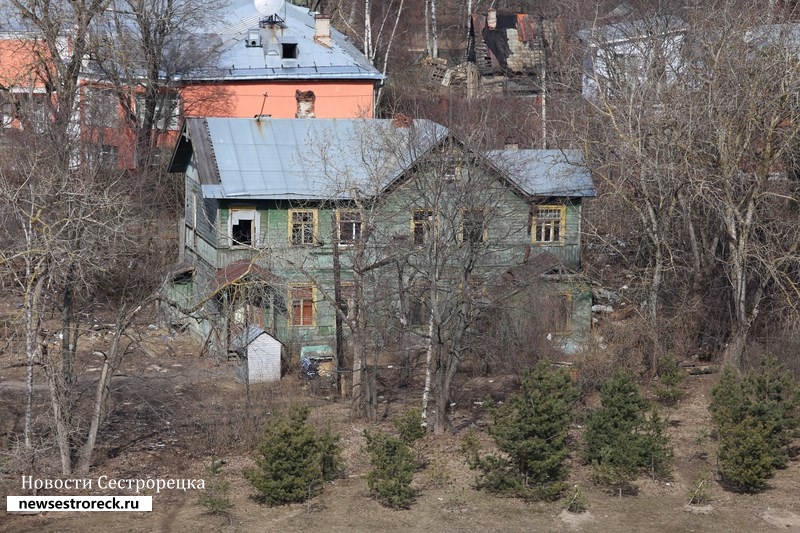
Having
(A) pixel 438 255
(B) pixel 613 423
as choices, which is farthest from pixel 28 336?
(B) pixel 613 423

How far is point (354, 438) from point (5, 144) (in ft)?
51.5

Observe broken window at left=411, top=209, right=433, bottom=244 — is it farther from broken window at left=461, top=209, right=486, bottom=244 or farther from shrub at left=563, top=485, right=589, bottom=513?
shrub at left=563, top=485, right=589, bottom=513

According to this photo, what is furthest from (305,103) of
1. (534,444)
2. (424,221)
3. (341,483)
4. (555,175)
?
(534,444)

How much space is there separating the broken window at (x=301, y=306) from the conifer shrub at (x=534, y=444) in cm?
842

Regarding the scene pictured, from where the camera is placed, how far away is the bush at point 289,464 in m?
13.3

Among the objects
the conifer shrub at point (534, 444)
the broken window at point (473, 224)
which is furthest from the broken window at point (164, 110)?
the conifer shrub at point (534, 444)

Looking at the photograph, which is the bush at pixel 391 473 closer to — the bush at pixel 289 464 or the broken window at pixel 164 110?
the bush at pixel 289 464

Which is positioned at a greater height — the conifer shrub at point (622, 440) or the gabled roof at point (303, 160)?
the gabled roof at point (303, 160)

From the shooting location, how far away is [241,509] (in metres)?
13.6

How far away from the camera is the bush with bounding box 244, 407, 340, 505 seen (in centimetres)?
1327

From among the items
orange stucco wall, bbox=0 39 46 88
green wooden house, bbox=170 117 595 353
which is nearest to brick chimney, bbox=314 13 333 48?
orange stucco wall, bbox=0 39 46 88

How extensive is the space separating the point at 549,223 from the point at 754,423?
8955 millimetres

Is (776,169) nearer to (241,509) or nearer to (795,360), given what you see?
(795,360)

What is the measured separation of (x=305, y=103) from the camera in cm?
3269
